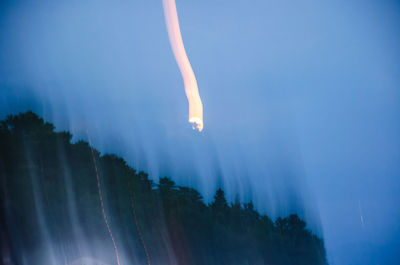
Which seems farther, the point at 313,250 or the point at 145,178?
the point at 313,250

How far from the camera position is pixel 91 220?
23.8 feet

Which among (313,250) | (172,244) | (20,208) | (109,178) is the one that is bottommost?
(313,250)

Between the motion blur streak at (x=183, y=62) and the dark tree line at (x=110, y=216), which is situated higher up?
the motion blur streak at (x=183, y=62)

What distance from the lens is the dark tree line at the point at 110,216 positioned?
22.3ft

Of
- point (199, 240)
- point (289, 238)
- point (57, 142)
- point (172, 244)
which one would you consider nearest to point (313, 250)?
point (289, 238)

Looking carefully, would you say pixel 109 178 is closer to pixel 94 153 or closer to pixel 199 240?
pixel 94 153

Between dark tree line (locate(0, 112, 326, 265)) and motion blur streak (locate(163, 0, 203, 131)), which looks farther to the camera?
motion blur streak (locate(163, 0, 203, 131))

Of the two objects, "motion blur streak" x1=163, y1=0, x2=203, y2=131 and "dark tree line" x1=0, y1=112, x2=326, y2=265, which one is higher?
"motion blur streak" x1=163, y1=0, x2=203, y2=131

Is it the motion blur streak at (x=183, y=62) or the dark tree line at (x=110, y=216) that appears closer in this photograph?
the dark tree line at (x=110, y=216)

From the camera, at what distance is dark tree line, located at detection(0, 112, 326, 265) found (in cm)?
680

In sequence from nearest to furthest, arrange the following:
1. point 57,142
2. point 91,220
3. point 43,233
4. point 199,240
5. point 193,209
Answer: point 43,233 < point 91,220 < point 57,142 < point 199,240 < point 193,209

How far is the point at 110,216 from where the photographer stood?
24.8 ft

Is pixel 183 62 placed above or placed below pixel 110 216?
above

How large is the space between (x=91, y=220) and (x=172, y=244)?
207 centimetres
